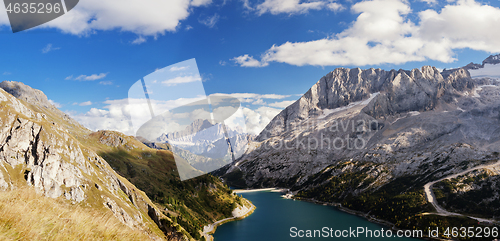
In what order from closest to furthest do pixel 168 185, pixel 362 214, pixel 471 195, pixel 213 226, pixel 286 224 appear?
1. pixel 213 226
2. pixel 286 224
3. pixel 168 185
4. pixel 471 195
5. pixel 362 214

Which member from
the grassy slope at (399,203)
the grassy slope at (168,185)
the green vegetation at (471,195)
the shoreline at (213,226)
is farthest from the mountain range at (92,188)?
the green vegetation at (471,195)

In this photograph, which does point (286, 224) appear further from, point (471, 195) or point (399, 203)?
point (471, 195)

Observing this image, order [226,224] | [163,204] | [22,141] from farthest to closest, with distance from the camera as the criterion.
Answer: [226,224]
[163,204]
[22,141]

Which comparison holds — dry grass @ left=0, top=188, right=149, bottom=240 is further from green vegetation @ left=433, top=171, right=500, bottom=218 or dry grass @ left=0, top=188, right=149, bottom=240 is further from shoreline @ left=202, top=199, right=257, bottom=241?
green vegetation @ left=433, top=171, right=500, bottom=218

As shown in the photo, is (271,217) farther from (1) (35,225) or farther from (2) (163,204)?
(1) (35,225)

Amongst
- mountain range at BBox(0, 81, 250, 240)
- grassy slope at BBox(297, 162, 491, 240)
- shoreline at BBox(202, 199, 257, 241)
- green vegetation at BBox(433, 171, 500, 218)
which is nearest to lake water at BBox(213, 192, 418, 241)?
shoreline at BBox(202, 199, 257, 241)

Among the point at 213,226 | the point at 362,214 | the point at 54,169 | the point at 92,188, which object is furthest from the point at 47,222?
the point at 362,214

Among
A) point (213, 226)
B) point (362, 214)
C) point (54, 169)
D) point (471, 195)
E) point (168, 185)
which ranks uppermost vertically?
point (54, 169)

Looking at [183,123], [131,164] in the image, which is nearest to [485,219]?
[183,123]
